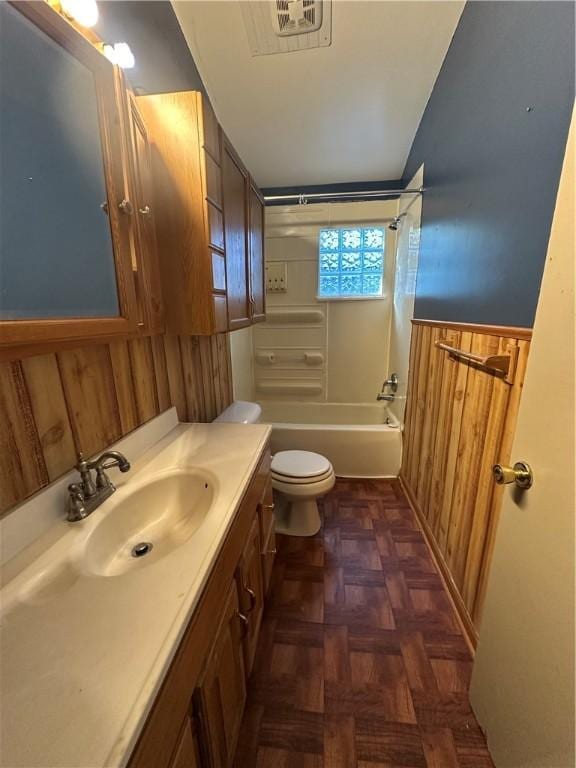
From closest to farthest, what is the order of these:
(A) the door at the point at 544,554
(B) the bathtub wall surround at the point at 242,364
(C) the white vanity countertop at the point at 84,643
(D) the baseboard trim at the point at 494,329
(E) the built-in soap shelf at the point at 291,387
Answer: (C) the white vanity countertop at the point at 84,643
(A) the door at the point at 544,554
(D) the baseboard trim at the point at 494,329
(B) the bathtub wall surround at the point at 242,364
(E) the built-in soap shelf at the point at 291,387

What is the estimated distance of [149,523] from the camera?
1.01 meters

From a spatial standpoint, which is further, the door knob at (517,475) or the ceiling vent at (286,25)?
the ceiling vent at (286,25)

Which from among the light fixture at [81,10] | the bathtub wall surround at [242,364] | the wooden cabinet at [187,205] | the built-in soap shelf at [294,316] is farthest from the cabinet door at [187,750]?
the built-in soap shelf at [294,316]

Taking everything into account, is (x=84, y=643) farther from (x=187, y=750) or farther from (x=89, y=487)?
(x=89, y=487)

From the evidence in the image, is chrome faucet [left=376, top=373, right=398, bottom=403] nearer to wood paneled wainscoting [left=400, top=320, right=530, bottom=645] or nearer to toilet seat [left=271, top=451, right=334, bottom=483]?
wood paneled wainscoting [left=400, top=320, right=530, bottom=645]

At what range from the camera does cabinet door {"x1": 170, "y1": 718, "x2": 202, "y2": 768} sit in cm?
55

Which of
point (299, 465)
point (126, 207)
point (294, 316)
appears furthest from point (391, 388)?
point (126, 207)

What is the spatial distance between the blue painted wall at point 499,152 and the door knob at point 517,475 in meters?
0.49

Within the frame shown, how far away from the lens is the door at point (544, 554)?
2.07 ft

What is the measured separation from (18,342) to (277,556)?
5.47 ft

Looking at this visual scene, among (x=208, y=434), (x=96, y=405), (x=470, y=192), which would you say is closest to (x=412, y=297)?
(x=470, y=192)

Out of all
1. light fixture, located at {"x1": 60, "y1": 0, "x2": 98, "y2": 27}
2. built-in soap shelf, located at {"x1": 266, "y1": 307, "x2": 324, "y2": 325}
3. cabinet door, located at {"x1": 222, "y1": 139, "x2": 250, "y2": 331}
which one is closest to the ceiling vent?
cabinet door, located at {"x1": 222, "y1": 139, "x2": 250, "y2": 331}

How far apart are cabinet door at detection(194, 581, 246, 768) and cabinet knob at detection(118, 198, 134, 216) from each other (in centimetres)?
112

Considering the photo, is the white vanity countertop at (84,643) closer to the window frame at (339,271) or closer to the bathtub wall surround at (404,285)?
the bathtub wall surround at (404,285)
